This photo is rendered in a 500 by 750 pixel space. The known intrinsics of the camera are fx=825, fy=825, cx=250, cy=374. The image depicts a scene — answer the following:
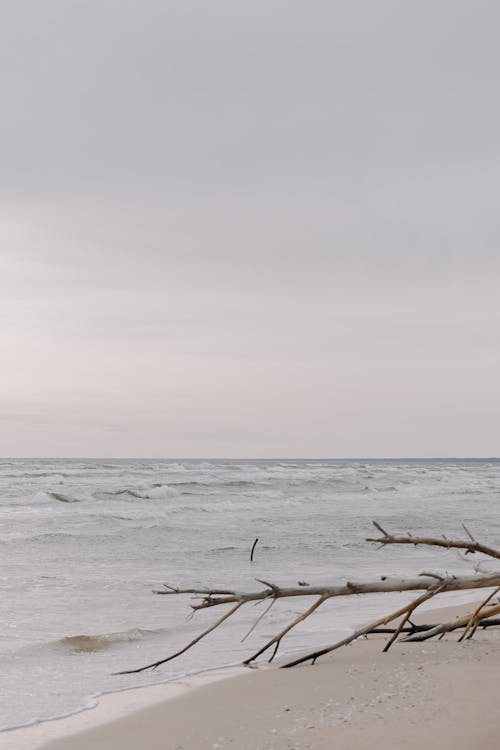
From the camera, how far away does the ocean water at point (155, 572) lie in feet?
18.8

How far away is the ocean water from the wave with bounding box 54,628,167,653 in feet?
0.05

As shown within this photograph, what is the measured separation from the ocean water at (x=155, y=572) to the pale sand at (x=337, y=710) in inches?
25.6

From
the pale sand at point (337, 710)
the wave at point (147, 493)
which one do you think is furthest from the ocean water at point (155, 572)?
the wave at point (147, 493)

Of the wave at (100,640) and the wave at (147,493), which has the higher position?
the wave at (100,640)

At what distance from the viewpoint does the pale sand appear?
139 inches

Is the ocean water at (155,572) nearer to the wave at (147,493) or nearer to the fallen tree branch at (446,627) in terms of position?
the fallen tree branch at (446,627)

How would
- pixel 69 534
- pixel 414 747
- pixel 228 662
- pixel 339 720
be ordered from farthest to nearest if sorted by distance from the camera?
pixel 69 534, pixel 228 662, pixel 339 720, pixel 414 747

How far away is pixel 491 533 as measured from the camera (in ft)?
51.8

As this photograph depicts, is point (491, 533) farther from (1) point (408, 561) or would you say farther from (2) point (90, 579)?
(2) point (90, 579)

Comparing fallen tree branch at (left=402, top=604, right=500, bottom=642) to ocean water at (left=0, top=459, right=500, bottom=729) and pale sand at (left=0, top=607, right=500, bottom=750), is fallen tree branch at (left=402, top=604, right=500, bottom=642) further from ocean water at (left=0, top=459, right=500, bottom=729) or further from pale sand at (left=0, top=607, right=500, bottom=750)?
ocean water at (left=0, top=459, right=500, bottom=729)

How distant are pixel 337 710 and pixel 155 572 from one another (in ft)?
22.3

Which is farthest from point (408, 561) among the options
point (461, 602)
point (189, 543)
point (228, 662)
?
point (228, 662)

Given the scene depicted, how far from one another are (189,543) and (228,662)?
27.6ft

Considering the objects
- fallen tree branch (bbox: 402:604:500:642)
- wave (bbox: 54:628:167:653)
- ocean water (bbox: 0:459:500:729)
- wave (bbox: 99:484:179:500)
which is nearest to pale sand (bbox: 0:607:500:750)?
fallen tree branch (bbox: 402:604:500:642)
